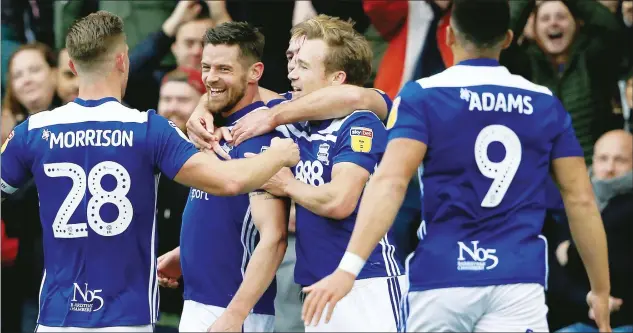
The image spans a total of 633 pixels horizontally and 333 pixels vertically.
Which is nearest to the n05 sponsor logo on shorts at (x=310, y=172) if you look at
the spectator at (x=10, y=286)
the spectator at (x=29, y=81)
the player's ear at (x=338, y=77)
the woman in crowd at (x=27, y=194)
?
the player's ear at (x=338, y=77)

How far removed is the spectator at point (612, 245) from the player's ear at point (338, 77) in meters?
3.40

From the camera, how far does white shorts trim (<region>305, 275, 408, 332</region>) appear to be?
5.46 m

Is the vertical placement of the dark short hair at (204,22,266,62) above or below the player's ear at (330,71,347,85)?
above

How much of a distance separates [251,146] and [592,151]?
13.4 feet

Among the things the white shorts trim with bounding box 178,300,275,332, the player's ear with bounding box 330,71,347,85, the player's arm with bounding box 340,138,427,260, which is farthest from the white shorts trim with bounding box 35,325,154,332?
the player's ear with bounding box 330,71,347,85

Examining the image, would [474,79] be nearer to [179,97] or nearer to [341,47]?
[341,47]

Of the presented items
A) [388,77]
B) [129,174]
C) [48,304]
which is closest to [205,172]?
[129,174]

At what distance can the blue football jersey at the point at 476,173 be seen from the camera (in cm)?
480

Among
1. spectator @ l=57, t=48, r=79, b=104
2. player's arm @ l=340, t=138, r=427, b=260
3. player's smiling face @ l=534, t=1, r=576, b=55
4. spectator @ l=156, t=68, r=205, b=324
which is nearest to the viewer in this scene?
player's arm @ l=340, t=138, r=427, b=260

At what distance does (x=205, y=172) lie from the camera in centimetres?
529

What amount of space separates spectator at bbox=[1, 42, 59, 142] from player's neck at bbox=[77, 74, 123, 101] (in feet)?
15.5

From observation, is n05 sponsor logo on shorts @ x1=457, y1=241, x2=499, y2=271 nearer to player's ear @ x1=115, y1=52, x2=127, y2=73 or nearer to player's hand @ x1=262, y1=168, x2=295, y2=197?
player's hand @ x1=262, y1=168, x2=295, y2=197

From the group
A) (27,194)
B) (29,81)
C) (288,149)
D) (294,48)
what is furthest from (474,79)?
(29,81)

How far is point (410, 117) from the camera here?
481cm
